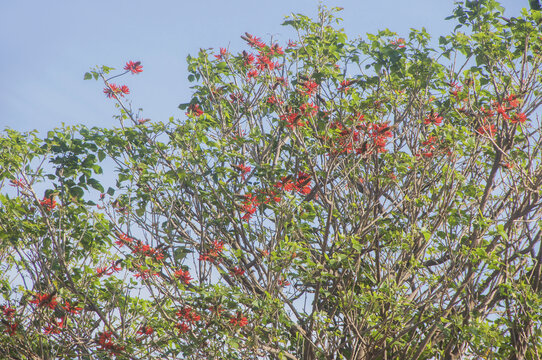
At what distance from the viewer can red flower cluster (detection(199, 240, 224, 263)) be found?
5.26 meters

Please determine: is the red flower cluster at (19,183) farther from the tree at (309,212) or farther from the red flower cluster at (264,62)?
the red flower cluster at (264,62)

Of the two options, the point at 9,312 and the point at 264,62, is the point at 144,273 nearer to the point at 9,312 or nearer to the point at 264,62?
the point at 9,312

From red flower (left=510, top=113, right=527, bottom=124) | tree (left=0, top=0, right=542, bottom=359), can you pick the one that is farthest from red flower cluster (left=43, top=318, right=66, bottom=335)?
red flower (left=510, top=113, right=527, bottom=124)

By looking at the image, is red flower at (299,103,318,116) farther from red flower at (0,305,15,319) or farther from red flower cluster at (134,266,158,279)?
red flower at (0,305,15,319)

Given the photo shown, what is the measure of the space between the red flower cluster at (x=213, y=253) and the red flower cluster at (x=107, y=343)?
124 centimetres

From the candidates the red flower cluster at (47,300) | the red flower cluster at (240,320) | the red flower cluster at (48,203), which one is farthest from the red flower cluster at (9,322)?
the red flower cluster at (240,320)

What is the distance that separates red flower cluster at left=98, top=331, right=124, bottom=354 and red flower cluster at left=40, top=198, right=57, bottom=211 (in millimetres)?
1419

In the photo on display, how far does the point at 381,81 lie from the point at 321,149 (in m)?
1.14

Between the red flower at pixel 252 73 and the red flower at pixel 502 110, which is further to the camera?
the red flower at pixel 252 73

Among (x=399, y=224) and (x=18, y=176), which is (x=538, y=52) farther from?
(x=18, y=176)

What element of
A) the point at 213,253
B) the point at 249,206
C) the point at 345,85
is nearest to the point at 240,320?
the point at 213,253

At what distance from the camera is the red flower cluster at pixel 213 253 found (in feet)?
17.3

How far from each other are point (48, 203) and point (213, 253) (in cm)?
192

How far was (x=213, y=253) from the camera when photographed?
5.24 m
